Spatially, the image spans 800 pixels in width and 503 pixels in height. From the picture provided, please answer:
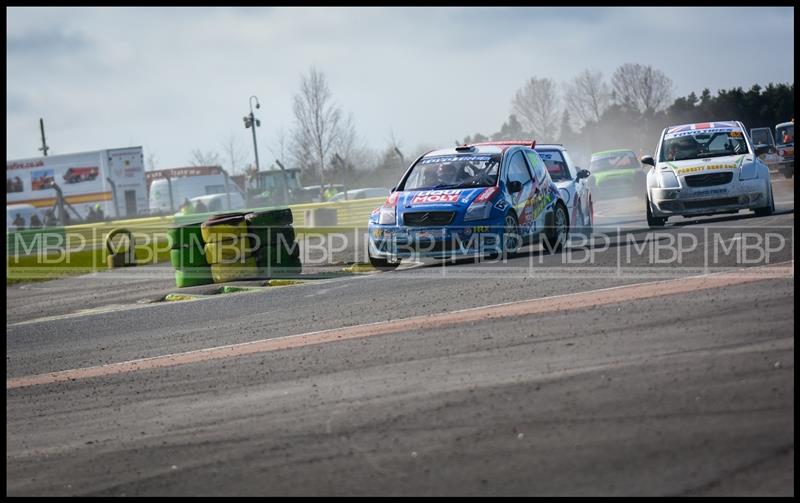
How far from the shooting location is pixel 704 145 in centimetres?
1823

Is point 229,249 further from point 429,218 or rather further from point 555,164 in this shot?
point 555,164

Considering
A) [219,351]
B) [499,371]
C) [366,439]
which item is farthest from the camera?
[219,351]

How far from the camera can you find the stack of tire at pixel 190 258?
644 inches

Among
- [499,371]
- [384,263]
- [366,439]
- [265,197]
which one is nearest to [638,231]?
[384,263]

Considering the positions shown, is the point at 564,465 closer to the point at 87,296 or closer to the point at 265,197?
the point at 87,296

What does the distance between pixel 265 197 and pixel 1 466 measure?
120ft

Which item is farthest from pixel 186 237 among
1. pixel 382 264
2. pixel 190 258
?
pixel 382 264

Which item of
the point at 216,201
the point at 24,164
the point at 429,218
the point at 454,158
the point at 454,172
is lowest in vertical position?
the point at 216,201

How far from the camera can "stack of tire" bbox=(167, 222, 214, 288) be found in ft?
53.7

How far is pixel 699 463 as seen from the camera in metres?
4.95

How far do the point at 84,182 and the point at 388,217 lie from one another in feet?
121

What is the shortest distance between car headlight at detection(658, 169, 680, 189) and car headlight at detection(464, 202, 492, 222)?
14.2 feet

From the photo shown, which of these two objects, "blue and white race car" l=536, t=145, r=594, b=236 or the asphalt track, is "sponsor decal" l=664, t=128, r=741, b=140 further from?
the asphalt track

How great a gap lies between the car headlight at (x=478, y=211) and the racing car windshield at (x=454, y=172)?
54 cm
